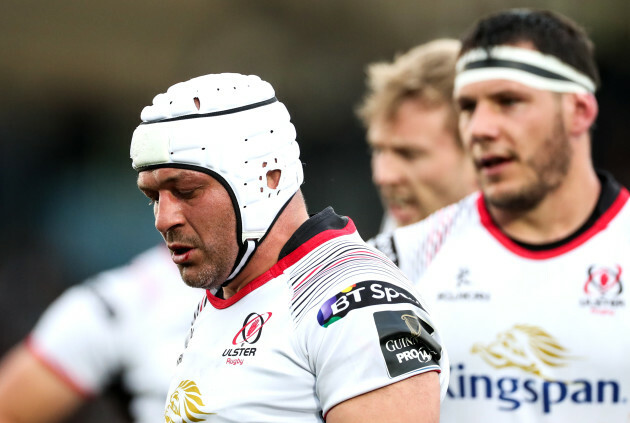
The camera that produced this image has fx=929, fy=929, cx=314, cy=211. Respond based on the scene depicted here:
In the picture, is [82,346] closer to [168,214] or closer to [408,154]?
[168,214]

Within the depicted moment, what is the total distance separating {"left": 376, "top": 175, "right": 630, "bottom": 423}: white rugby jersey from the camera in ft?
12.8

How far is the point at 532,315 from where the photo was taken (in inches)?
159

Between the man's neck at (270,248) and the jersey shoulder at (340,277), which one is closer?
the jersey shoulder at (340,277)

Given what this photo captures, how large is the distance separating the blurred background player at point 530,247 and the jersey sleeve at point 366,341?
139 centimetres

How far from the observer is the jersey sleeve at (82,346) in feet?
15.4

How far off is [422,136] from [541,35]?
122 cm

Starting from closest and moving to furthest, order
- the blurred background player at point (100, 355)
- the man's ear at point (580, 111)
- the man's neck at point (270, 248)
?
1. the man's neck at point (270, 248)
2. the man's ear at point (580, 111)
3. the blurred background player at point (100, 355)

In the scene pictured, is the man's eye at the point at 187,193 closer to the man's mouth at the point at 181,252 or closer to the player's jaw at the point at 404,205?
the man's mouth at the point at 181,252

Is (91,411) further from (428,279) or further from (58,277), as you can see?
(58,277)

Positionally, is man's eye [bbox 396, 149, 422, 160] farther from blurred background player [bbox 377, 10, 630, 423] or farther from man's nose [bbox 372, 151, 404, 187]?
blurred background player [bbox 377, 10, 630, 423]

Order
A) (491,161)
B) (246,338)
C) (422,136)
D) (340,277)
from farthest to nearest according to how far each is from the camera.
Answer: (422,136)
(491,161)
(246,338)
(340,277)

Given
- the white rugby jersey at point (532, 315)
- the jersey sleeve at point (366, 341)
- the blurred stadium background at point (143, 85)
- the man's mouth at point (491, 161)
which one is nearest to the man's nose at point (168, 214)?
the jersey sleeve at point (366, 341)

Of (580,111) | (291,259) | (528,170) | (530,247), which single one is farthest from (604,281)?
(291,259)

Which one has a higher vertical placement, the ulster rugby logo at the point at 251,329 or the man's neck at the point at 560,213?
the man's neck at the point at 560,213
